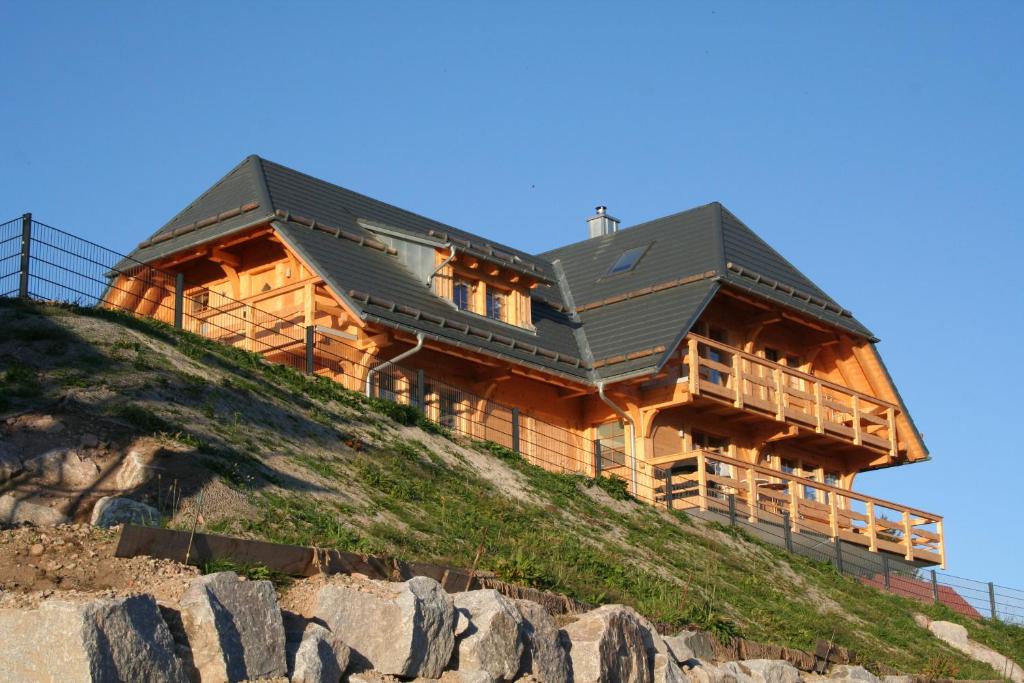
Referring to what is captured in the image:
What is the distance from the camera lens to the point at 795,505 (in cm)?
2948

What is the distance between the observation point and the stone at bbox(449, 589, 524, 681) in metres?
12.3

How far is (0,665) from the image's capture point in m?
9.51

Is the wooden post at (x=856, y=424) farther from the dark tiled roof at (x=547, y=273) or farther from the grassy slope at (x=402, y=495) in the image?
the grassy slope at (x=402, y=495)

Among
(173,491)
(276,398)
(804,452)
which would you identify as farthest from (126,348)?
(804,452)

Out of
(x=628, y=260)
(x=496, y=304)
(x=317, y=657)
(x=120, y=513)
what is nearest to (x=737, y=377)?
(x=496, y=304)

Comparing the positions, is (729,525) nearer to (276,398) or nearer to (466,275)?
(466,275)

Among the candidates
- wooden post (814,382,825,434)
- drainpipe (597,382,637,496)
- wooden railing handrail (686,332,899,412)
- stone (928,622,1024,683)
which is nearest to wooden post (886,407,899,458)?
wooden railing handrail (686,332,899,412)

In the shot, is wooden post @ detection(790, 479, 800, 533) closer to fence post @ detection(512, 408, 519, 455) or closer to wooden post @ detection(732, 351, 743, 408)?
wooden post @ detection(732, 351, 743, 408)

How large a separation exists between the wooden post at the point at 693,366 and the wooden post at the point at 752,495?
1.84 m

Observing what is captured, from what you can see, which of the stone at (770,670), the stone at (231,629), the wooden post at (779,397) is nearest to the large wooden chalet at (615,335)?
the wooden post at (779,397)

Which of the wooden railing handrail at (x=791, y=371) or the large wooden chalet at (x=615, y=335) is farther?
the wooden railing handrail at (x=791, y=371)

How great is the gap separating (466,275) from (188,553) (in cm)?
1846

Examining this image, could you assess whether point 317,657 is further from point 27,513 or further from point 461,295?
point 461,295

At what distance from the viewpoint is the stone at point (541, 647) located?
12992 millimetres
